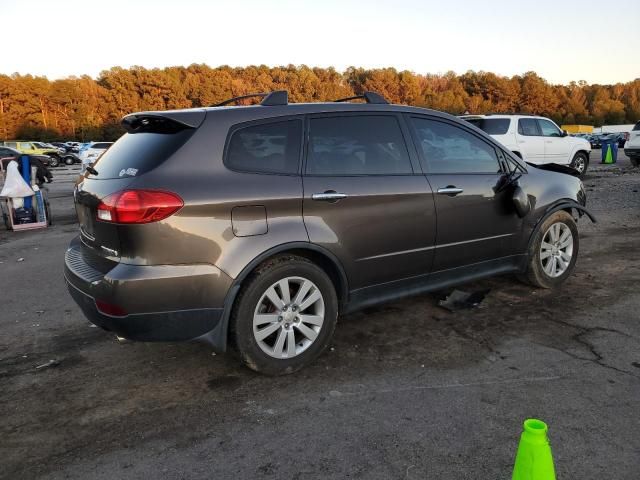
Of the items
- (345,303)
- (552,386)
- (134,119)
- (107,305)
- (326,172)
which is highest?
(134,119)

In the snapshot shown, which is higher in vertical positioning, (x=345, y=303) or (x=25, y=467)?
(x=345, y=303)

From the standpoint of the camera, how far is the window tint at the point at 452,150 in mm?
4148

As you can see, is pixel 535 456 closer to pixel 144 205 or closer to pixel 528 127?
pixel 144 205

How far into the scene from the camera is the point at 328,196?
11.4 ft

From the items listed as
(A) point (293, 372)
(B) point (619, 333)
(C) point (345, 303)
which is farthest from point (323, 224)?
(B) point (619, 333)

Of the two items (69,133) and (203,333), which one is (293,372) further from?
(69,133)

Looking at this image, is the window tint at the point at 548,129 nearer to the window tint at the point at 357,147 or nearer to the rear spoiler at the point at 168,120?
the window tint at the point at 357,147

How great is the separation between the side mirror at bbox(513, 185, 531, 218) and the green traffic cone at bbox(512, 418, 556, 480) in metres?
3.06

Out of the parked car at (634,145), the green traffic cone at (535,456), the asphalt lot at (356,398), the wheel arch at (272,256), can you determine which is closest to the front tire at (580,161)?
the parked car at (634,145)

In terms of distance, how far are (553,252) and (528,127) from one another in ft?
36.4

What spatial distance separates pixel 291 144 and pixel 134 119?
3.49 ft

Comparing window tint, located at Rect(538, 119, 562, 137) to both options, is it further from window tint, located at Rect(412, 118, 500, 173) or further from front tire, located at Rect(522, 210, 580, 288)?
window tint, located at Rect(412, 118, 500, 173)

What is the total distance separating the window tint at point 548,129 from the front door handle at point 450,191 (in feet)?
41.5

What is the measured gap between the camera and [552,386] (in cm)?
320
